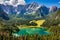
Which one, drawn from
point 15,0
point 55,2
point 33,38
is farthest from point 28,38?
point 15,0

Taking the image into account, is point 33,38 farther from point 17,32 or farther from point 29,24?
point 29,24

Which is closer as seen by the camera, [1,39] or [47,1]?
[1,39]

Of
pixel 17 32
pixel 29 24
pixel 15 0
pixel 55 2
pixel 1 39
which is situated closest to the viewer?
pixel 1 39

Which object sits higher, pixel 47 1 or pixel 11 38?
pixel 47 1

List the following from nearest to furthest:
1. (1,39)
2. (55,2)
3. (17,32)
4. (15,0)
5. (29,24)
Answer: (1,39) < (17,32) < (55,2) < (15,0) < (29,24)

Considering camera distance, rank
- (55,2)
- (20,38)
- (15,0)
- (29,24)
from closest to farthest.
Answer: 1. (20,38)
2. (55,2)
3. (15,0)
4. (29,24)

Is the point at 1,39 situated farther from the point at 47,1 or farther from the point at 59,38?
the point at 47,1

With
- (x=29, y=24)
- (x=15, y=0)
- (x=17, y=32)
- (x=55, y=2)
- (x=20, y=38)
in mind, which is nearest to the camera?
(x=20, y=38)

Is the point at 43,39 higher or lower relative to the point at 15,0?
lower

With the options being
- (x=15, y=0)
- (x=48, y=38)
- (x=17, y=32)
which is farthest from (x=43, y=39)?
(x=15, y=0)
